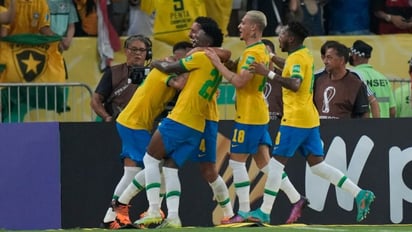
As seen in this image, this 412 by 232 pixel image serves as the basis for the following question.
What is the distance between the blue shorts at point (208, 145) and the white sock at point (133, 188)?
0.62 metres

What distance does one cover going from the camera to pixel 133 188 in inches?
743

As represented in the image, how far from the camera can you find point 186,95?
18453mm

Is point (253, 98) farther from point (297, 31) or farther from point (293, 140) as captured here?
point (297, 31)

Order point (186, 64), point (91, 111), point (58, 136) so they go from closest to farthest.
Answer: point (186, 64) < point (58, 136) < point (91, 111)

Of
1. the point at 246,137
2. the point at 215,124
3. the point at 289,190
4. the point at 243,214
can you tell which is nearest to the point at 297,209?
the point at 289,190

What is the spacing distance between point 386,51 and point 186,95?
527 cm

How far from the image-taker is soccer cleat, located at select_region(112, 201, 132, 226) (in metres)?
19.0

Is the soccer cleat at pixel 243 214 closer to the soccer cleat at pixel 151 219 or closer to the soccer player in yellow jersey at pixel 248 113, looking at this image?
the soccer player in yellow jersey at pixel 248 113

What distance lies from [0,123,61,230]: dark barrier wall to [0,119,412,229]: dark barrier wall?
0.01 metres

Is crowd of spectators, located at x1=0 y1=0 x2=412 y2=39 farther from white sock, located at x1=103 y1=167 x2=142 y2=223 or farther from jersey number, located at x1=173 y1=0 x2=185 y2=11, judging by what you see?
white sock, located at x1=103 y1=167 x2=142 y2=223

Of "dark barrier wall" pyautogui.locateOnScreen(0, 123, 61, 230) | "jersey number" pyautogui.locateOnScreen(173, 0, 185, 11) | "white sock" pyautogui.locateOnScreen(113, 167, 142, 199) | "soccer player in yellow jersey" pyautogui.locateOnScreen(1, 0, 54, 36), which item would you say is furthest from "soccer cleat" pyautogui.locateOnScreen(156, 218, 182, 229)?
"jersey number" pyautogui.locateOnScreen(173, 0, 185, 11)

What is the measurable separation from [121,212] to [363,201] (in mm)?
2677

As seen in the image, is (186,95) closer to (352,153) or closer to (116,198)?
(116,198)

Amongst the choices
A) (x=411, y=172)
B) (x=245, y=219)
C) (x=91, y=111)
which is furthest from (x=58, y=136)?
(x=411, y=172)
